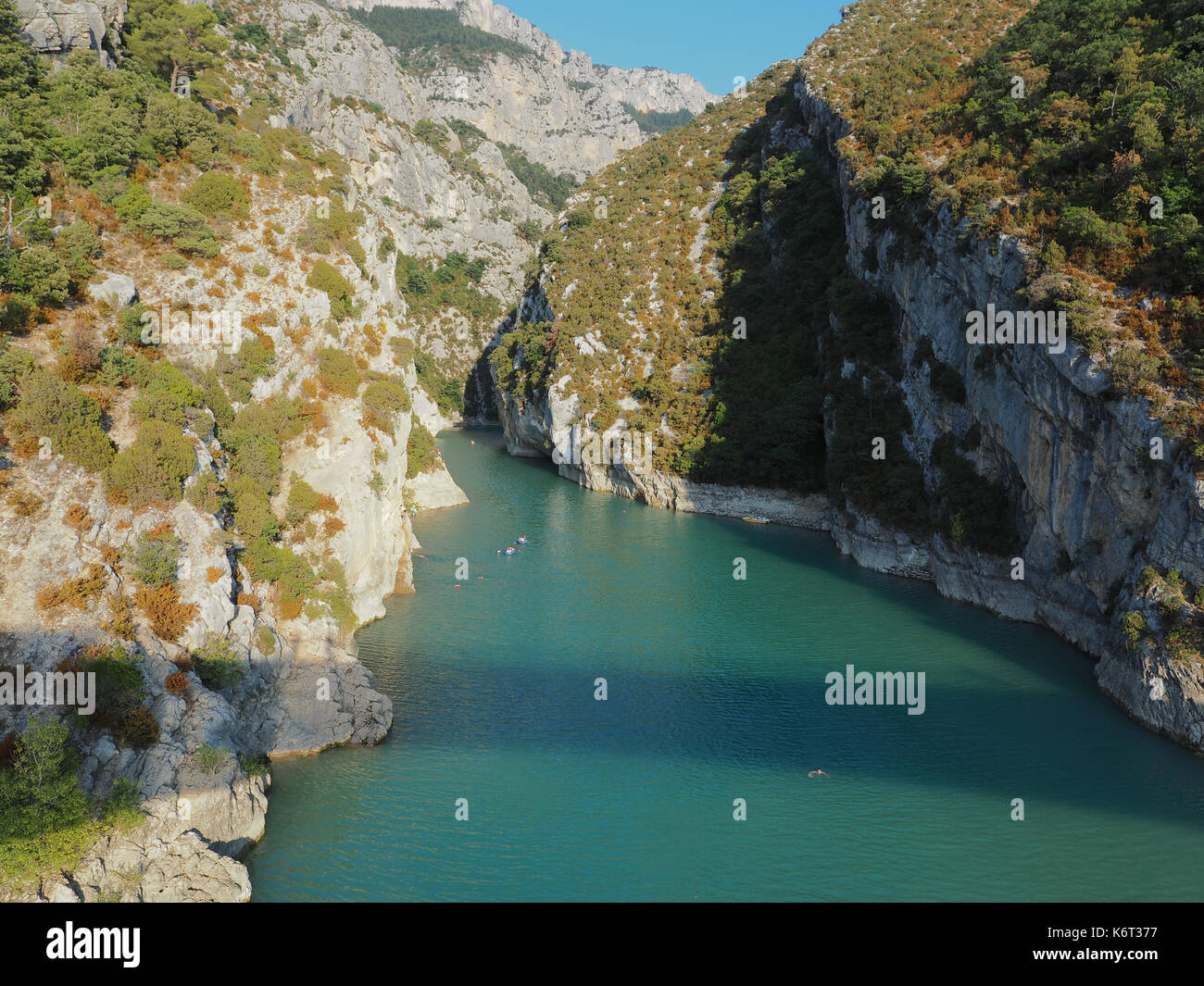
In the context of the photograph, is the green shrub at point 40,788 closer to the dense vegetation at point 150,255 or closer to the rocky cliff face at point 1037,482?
the dense vegetation at point 150,255

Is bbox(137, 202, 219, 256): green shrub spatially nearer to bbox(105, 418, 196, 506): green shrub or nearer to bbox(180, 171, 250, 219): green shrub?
bbox(180, 171, 250, 219): green shrub

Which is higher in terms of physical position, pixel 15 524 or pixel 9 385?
pixel 9 385

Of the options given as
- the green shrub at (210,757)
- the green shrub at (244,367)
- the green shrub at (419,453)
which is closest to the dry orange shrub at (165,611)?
the green shrub at (210,757)

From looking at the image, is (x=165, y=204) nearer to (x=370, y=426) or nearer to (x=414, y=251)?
(x=370, y=426)

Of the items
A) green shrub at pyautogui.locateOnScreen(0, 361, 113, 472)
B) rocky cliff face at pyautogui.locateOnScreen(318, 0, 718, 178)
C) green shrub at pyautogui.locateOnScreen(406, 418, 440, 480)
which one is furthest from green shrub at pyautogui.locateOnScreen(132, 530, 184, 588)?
rocky cliff face at pyautogui.locateOnScreen(318, 0, 718, 178)

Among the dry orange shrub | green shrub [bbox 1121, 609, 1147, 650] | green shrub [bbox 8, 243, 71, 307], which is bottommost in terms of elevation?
green shrub [bbox 1121, 609, 1147, 650]
